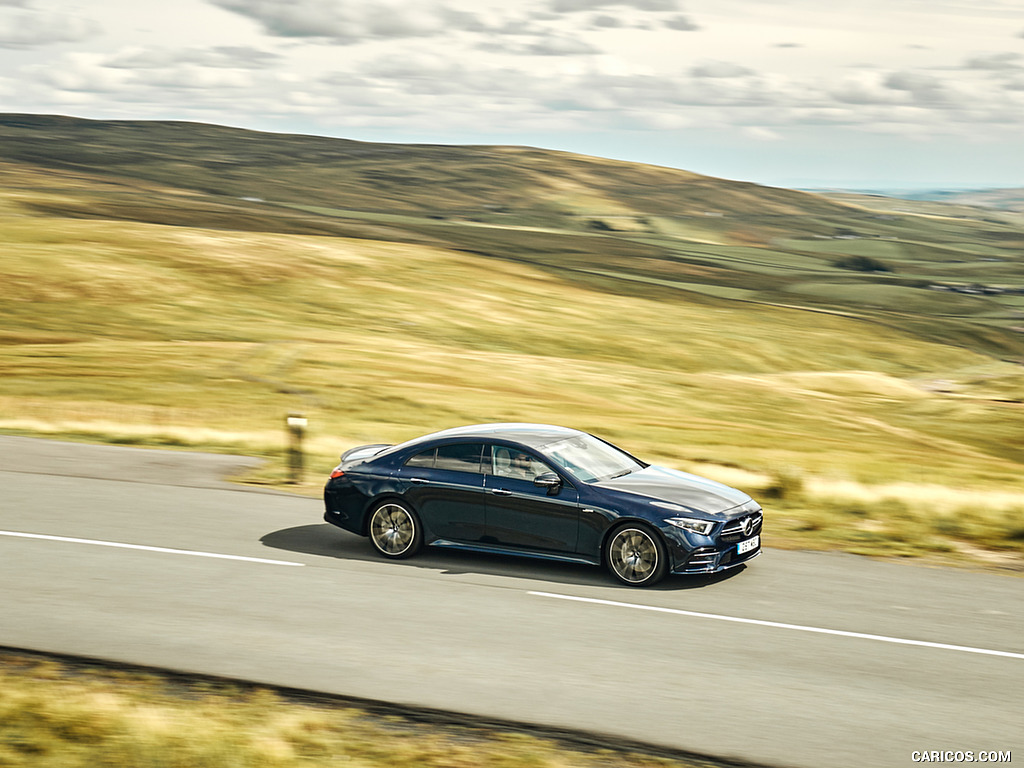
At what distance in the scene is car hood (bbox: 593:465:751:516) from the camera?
34.9 ft

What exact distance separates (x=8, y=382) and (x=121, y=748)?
95.0ft

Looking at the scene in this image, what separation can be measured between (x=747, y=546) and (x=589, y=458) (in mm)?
1901

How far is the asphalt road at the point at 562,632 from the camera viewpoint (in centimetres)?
729

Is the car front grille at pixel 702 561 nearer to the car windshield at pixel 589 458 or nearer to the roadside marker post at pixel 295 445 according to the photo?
the car windshield at pixel 589 458

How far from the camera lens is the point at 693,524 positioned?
1041cm

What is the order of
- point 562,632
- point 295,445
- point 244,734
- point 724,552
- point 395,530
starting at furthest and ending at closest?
point 295,445 < point 395,530 < point 724,552 < point 562,632 < point 244,734

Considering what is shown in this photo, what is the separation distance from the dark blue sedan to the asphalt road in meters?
0.31

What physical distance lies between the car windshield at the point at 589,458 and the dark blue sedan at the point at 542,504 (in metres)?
0.02

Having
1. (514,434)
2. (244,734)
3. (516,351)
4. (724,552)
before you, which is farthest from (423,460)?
(516,351)

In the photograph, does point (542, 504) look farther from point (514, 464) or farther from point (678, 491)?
point (678, 491)

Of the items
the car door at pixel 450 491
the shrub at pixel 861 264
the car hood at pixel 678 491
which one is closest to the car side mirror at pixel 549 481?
the car hood at pixel 678 491

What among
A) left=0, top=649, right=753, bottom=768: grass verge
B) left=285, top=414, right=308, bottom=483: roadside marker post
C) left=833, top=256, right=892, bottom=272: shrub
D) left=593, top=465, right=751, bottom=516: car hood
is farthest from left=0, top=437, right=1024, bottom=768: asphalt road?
left=833, top=256, right=892, bottom=272: shrub

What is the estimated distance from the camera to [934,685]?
792 cm

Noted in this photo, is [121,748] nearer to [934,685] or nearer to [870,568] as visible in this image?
[934,685]
